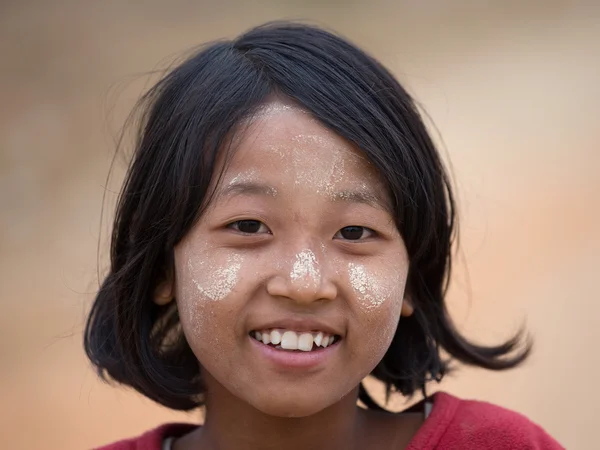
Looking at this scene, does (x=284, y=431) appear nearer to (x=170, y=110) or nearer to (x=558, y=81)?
(x=170, y=110)

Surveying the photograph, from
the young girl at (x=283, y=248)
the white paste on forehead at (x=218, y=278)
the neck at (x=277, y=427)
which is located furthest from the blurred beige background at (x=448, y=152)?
the white paste on forehead at (x=218, y=278)

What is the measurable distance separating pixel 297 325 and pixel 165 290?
506 mm

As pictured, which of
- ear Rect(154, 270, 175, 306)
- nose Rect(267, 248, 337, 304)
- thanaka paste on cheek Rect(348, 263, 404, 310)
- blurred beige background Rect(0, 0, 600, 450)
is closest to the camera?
nose Rect(267, 248, 337, 304)

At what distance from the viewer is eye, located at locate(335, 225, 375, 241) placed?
2.26m

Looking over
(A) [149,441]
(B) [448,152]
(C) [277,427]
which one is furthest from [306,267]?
A: (B) [448,152]

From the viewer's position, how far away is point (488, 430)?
251 cm

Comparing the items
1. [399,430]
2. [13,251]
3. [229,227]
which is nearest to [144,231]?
[229,227]

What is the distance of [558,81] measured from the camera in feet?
24.3

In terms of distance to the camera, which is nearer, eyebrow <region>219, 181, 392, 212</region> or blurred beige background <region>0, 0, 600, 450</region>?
eyebrow <region>219, 181, 392, 212</region>

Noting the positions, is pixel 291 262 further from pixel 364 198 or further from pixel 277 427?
pixel 277 427

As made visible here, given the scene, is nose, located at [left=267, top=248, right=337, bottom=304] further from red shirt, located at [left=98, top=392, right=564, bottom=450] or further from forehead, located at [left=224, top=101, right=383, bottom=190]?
red shirt, located at [left=98, top=392, right=564, bottom=450]

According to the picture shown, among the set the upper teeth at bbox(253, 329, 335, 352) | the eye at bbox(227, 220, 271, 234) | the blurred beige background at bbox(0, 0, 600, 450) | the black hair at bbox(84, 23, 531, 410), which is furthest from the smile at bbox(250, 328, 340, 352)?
the blurred beige background at bbox(0, 0, 600, 450)

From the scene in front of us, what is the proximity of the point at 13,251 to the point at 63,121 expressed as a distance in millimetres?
1594

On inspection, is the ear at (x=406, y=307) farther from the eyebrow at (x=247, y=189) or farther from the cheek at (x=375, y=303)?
the eyebrow at (x=247, y=189)
